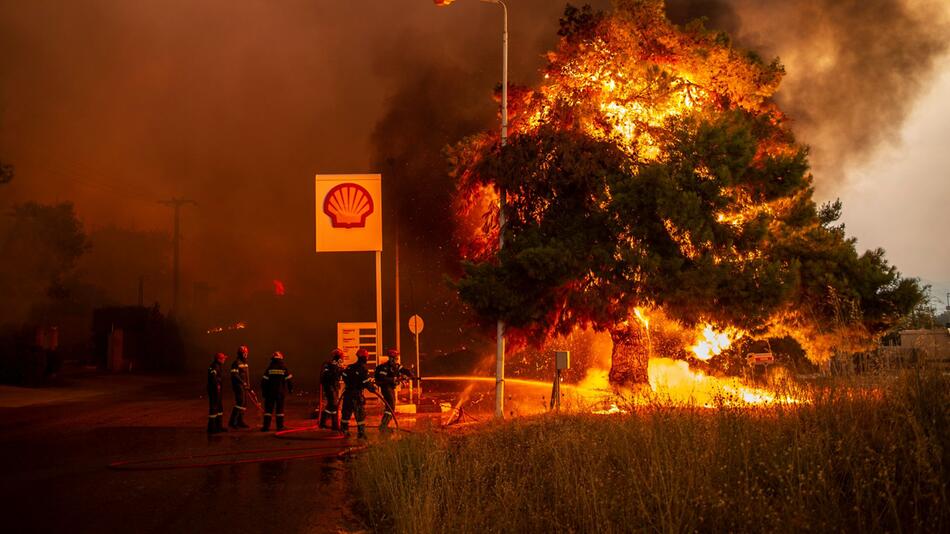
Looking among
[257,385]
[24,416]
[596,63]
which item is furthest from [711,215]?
[257,385]

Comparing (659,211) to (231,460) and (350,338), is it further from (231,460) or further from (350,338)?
(350,338)

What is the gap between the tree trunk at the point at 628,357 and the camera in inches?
755

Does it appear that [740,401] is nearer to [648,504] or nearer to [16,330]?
[648,504]

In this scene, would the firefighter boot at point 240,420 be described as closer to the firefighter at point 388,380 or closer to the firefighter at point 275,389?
the firefighter at point 275,389

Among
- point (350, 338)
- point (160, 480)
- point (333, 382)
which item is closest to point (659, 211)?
point (333, 382)

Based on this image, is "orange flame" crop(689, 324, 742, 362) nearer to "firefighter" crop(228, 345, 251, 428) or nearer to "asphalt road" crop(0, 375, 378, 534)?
"asphalt road" crop(0, 375, 378, 534)

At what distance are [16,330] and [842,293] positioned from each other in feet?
138

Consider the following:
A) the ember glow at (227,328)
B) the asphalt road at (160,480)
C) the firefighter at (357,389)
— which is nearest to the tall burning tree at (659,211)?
the firefighter at (357,389)

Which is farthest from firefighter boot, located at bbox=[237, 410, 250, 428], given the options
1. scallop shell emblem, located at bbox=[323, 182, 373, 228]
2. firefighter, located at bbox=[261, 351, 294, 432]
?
scallop shell emblem, located at bbox=[323, 182, 373, 228]

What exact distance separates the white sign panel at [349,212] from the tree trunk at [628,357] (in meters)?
6.93

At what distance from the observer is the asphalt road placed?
7910 millimetres

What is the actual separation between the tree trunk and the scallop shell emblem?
293 inches

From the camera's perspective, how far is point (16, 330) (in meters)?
41.8

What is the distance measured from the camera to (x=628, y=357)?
1936 cm
